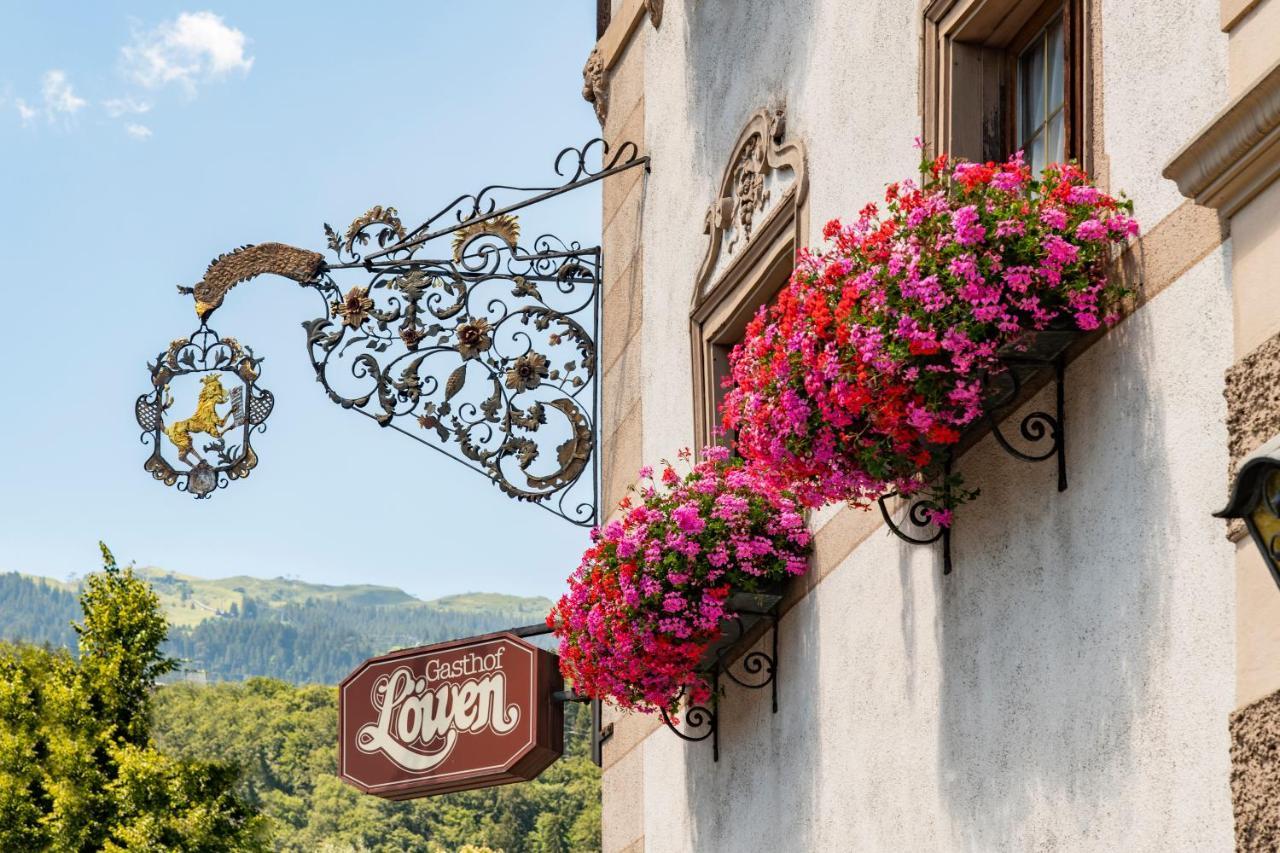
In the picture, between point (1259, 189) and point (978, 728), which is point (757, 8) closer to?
point (978, 728)

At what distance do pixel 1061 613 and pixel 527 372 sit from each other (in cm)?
638

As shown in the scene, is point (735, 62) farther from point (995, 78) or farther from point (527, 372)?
point (995, 78)

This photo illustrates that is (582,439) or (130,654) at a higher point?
(130,654)

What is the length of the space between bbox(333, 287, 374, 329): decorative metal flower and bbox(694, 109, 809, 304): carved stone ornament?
2365 mm

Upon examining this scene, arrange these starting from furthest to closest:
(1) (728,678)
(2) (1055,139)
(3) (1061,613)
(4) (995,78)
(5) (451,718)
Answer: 1. (5) (451,718)
2. (1) (728,678)
3. (4) (995,78)
4. (2) (1055,139)
5. (3) (1061,613)

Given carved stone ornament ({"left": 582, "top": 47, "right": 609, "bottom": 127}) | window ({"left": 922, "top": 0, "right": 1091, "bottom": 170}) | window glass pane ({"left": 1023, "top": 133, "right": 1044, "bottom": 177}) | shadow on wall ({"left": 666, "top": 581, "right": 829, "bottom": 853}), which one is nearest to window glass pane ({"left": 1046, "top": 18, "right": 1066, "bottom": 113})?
window ({"left": 922, "top": 0, "right": 1091, "bottom": 170})

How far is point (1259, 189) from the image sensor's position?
5.48 m

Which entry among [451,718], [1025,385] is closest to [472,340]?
[451,718]

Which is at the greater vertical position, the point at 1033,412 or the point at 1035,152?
the point at 1035,152

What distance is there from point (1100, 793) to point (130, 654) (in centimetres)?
2560

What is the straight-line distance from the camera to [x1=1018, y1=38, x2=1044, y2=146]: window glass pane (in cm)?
755

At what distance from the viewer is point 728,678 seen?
409 inches

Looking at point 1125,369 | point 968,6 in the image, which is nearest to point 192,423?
point 968,6

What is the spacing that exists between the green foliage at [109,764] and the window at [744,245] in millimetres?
20296
